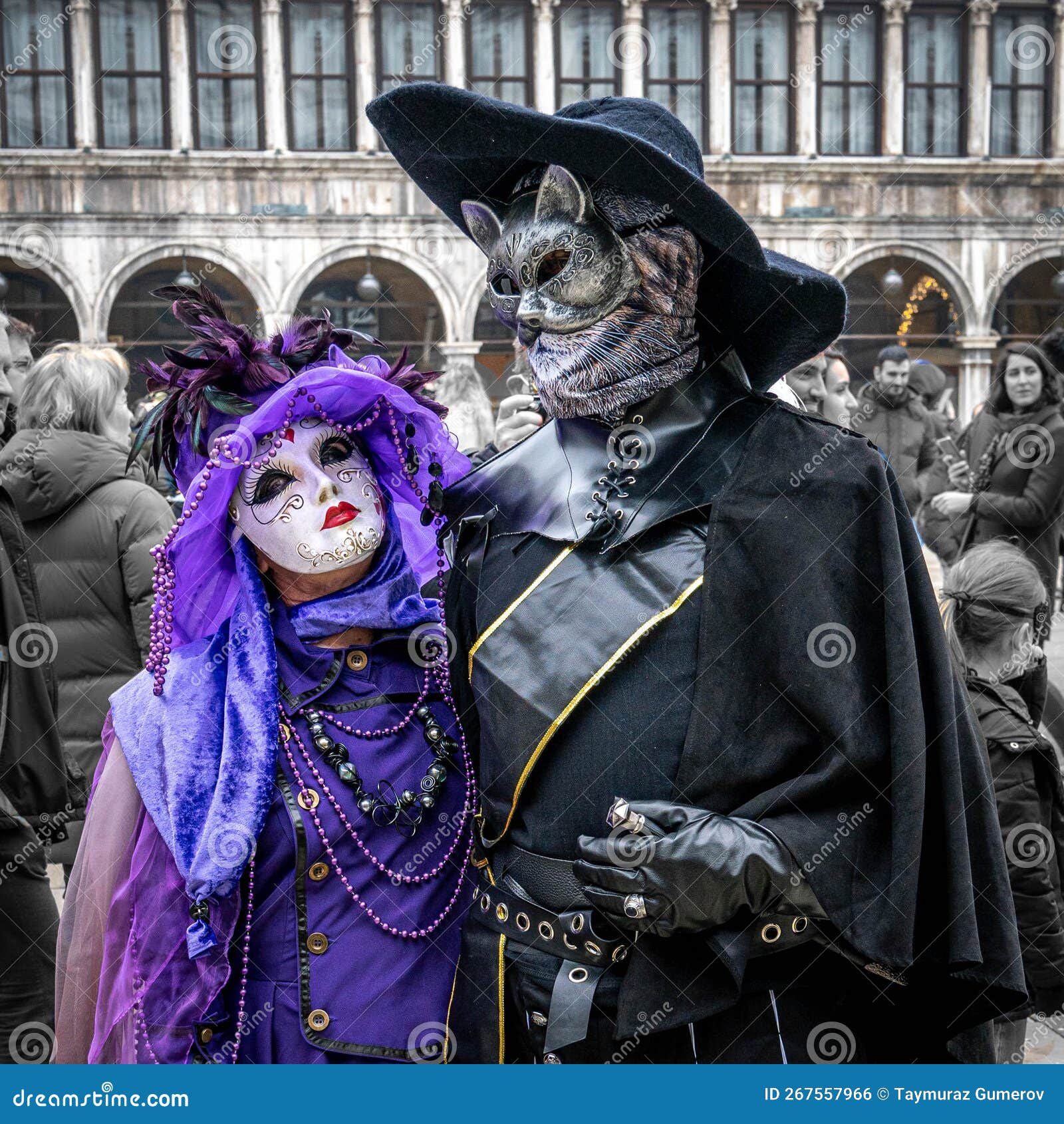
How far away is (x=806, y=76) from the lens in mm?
19250

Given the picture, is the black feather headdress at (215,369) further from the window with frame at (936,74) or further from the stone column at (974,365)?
the window with frame at (936,74)

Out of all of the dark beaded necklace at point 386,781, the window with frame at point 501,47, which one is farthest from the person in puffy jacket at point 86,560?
the window with frame at point 501,47

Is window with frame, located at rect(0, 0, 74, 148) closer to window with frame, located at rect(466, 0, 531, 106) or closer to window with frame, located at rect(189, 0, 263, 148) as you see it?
window with frame, located at rect(189, 0, 263, 148)

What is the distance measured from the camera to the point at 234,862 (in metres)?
1.96

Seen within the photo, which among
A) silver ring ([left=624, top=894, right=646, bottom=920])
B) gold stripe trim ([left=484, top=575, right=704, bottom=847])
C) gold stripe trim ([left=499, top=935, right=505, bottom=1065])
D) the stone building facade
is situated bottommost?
gold stripe trim ([left=499, top=935, right=505, bottom=1065])

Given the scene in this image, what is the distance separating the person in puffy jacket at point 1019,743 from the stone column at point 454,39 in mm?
16956

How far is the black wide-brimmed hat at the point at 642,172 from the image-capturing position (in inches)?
71.6

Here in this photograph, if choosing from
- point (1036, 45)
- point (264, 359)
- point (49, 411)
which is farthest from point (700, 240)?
point (1036, 45)

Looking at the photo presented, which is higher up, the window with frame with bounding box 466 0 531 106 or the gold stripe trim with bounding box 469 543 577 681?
the window with frame with bounding box 466 0 531 106

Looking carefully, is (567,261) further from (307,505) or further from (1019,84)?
(1019,84)

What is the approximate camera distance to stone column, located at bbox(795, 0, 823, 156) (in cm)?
1900

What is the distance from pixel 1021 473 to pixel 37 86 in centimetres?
1734

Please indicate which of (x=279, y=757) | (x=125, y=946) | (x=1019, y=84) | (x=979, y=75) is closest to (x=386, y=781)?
(x=279, y=757)

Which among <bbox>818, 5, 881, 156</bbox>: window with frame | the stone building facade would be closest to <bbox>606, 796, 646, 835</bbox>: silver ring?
the stone building facade
